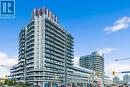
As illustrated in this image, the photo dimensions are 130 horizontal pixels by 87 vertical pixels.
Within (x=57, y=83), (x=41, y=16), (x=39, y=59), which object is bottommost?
(x=57, y=83)

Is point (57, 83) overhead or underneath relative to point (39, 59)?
underneath

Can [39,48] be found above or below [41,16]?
below

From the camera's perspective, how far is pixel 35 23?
19212 centimetres

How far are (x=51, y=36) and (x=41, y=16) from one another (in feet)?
47.8

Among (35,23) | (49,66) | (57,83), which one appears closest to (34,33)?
(35,23)

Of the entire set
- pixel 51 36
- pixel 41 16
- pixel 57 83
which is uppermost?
pixel 41 16

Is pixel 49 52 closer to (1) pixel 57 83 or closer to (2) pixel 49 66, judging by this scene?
(2) pixel 49 66

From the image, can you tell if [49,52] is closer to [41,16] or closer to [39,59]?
[39,59]

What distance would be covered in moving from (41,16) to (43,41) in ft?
55.3

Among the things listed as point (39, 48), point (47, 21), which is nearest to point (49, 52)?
point (39, 48)

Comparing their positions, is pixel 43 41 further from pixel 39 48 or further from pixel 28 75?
pixel 28 75

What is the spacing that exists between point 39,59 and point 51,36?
61.0 feet

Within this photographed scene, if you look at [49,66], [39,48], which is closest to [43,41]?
[39,48]

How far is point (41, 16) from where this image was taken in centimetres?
19250
